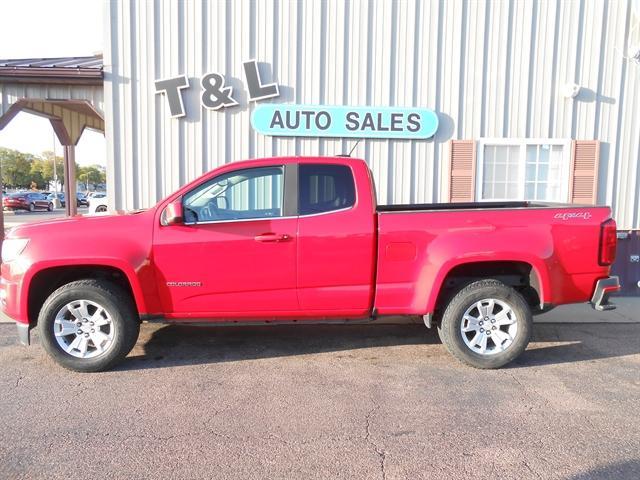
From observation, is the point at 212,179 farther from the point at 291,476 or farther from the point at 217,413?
Answer: the point at 291,476

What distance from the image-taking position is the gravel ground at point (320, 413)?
2990 millimetres

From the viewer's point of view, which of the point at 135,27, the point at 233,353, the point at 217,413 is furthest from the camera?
the point at 135,27

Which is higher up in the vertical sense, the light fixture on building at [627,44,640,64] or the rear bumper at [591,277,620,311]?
the light fixture on building at [627,44,640,64]

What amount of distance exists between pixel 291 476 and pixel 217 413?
979mm

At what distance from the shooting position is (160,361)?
474 cm

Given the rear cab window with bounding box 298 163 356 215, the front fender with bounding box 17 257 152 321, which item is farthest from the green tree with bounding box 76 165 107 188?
the rear cab window with bounding box 298 163 356 215

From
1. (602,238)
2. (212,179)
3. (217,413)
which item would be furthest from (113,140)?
(602,238)

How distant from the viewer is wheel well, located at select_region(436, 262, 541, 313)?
467cm

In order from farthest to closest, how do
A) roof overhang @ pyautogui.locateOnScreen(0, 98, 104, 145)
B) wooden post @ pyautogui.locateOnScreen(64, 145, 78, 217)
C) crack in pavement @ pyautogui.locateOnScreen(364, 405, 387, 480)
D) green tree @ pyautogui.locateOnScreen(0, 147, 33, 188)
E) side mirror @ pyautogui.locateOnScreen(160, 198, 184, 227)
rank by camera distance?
1. green tree @ pyautogui.locateOnScreen(0, 147, 33, 188)
2. wooden post @ pyautogui.locateOnScreen(64, 145, 78, 217)
3. roof overhang @ pyautogui.locateOnScreen(0, 98, 104, 145)
4. side mirror @ pyautogui.locateOnScreen(160, 198, 184, 227)
5. crack in pavement @ pyautogui.locateOnScreen(364, 405, 387, 480)

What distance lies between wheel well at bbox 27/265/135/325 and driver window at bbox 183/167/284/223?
0.88 m

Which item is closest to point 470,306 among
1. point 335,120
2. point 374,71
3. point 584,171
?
point 335,120

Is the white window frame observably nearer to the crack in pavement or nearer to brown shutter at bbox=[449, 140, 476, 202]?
brown shutter at bbox=[449, 140, 476, 202]

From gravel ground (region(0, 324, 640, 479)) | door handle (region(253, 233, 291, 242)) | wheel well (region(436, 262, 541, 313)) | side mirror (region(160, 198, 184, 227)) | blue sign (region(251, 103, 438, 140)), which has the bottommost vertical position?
gravel ground (region(0, 324, 640, 479))

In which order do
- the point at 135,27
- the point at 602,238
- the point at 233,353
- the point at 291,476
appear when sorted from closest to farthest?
the point at 291,476 < the point at 602,238 < the point at 233,353 < the point at 135,27
